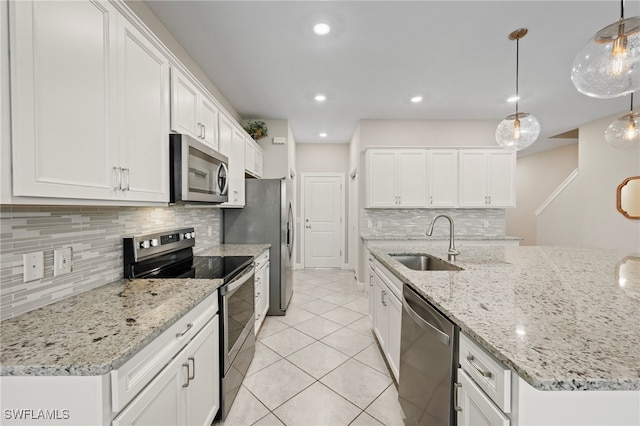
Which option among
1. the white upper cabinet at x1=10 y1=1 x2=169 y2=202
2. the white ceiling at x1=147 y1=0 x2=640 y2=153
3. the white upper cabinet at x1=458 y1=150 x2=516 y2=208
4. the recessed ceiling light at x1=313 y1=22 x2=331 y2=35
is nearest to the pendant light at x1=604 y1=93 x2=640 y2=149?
the white ceiling at x1=147 y1=0 x2=640 y2=153

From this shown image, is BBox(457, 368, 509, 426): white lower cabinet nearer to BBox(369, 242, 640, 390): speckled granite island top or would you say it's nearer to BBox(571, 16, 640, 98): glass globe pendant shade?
BBox(369, 242, 640, 390): speckled granite island top

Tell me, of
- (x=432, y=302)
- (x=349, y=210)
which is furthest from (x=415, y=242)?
(x=432, y=302)

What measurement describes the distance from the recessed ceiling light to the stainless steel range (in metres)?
1.98

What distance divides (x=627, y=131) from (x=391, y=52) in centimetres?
216

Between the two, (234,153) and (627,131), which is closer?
(627,131)

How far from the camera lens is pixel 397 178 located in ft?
13.4

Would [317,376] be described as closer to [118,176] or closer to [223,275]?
[223,275]

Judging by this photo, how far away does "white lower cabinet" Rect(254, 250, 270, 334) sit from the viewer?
2631 mm

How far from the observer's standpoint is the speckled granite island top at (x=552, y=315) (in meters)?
0.66

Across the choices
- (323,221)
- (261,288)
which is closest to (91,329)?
(261,288)

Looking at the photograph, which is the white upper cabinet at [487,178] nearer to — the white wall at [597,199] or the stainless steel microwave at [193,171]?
the white wall at [597,199]

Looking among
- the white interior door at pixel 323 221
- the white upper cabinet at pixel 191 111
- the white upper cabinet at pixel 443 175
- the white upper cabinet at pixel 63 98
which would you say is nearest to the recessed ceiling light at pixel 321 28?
the white upper cabinet at pixel 191 111

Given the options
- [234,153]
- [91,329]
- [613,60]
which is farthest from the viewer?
[234,153]

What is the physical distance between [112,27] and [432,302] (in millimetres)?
1865
